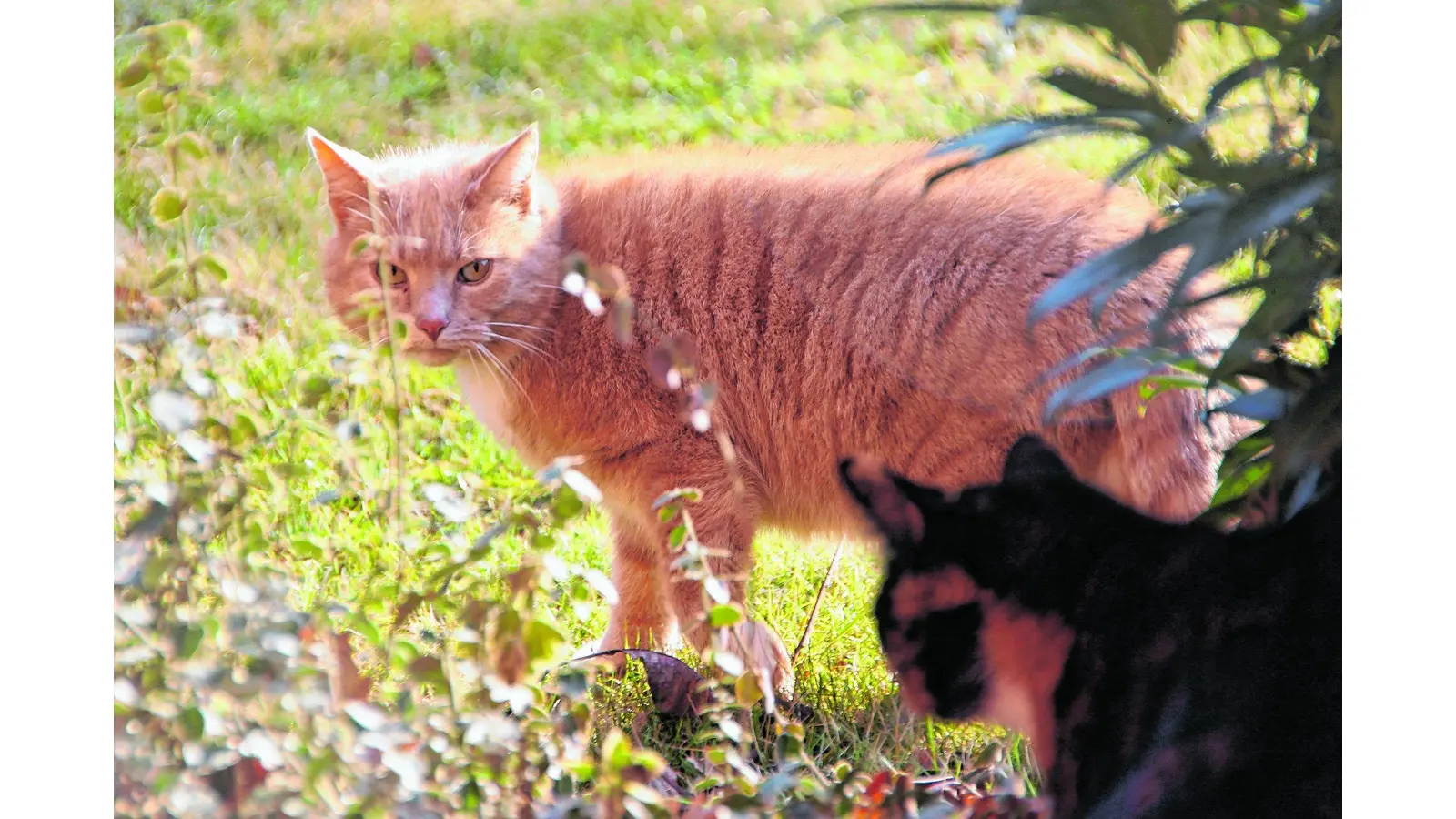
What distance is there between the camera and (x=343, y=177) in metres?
2.40

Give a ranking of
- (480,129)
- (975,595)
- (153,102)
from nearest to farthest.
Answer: (153,102), (975,595), (480,129)

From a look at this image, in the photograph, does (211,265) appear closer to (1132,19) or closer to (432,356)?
(432,356)

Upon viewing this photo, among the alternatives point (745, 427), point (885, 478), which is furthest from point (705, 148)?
point (885, 478)

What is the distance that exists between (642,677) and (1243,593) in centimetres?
108

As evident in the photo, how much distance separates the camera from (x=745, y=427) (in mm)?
2406

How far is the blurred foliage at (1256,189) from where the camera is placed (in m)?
1.49

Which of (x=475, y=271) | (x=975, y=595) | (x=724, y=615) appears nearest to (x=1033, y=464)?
(x=975, y=595)

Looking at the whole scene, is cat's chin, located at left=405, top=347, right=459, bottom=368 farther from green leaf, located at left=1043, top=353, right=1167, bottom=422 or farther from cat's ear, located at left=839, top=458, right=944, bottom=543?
green leaf, located at left=1043, top=353, right=1167, bottom=422

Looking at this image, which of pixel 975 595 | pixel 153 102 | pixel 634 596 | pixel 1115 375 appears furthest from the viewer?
pixel 634 596

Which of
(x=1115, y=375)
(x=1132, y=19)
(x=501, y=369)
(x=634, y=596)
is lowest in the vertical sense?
(x=634, y=596)

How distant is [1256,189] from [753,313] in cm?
104

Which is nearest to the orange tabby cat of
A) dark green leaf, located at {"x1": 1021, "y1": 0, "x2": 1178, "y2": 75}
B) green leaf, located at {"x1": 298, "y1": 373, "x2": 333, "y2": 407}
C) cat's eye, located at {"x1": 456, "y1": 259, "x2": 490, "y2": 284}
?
cat's eye, located at {"x1": 456, "y1": 259, "x2": 490, "y2": 284}
